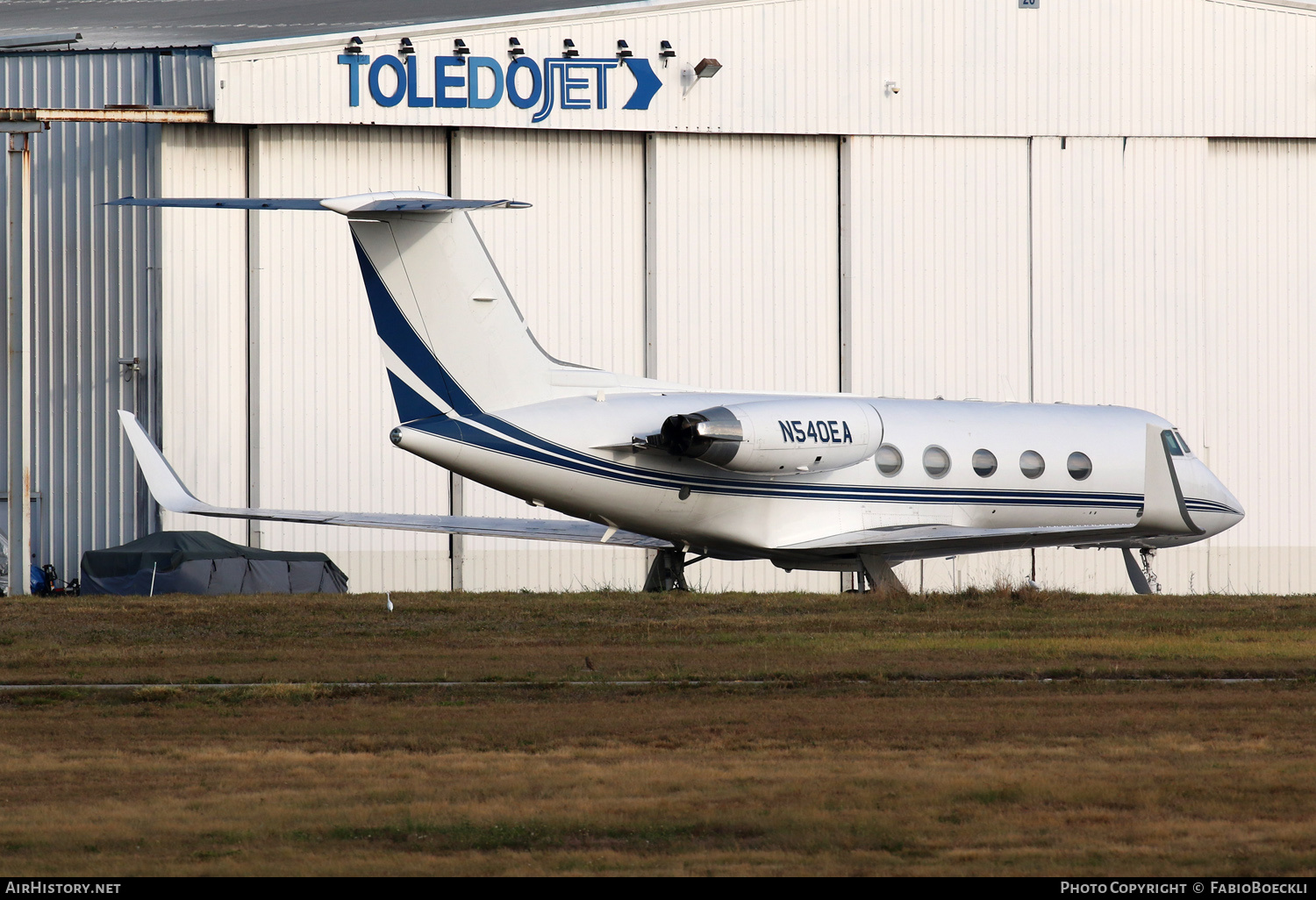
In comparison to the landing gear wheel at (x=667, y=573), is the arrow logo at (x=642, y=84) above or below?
above

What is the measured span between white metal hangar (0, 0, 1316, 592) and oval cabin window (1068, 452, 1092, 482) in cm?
751

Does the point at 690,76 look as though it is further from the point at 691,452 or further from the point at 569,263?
the point at 691,452

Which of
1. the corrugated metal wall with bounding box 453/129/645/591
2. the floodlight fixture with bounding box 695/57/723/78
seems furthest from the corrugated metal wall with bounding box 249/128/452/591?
the floodlight fixture with bounding box 695/57/723/78

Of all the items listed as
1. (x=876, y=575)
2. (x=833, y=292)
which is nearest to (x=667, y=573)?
(x=876, y=575)

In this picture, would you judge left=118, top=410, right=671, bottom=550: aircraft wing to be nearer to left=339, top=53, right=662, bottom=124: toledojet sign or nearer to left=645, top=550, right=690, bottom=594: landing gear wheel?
left=645, top=550, right=690, bottom=594: landing gear wheel

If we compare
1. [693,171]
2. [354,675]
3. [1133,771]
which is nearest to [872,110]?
[693,171]

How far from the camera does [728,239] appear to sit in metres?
29.5

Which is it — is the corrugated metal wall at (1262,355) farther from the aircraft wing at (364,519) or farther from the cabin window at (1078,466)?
the aircraft wing at (364,519)

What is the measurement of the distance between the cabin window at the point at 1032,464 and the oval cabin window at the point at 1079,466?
Result: 1.64 feet

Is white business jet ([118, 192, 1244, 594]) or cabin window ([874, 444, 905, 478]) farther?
cabin window ([874, 444, 905, 478])

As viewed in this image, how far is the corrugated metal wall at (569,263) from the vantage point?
29.0m

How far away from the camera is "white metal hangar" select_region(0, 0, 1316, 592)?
92.7 feet

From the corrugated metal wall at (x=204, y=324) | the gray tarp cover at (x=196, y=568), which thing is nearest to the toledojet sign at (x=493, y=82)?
the corrugated metal wall at (x=204, y=324)
